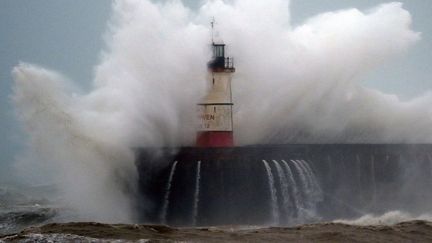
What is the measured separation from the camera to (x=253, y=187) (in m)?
24.8

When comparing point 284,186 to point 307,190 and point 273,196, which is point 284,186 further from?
point 307,190

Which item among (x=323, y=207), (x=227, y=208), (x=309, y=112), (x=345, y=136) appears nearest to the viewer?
(x=227, y=208)

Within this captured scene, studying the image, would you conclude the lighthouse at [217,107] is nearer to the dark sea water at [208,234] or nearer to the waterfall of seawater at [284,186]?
the waterfall of seawater at [284,186]

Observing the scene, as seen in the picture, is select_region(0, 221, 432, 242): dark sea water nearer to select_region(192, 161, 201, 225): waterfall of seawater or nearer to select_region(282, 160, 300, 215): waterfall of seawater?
select_region(192, 161, 201, 225): waterfall of seawater

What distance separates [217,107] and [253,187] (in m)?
7.89

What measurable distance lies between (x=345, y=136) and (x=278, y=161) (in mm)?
17815

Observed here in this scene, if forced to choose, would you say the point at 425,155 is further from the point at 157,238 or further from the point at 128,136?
the point at 157,238

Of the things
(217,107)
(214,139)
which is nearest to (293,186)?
(214,139)

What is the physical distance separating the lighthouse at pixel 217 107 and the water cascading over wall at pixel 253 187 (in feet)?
14.2

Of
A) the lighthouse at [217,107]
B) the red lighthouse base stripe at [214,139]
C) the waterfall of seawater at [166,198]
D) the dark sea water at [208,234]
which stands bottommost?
the dark sea water at [208,234]

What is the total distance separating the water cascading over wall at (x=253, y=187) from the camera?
23812mm

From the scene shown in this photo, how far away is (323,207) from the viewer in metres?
26.0

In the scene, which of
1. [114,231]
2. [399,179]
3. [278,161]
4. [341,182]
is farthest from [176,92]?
[114,231]

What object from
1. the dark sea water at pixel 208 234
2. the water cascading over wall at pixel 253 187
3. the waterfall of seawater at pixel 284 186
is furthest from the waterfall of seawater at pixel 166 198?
the dark sea water at pixel 208 234
